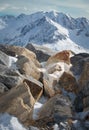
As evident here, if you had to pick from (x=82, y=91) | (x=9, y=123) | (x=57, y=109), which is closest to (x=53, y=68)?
(x=82, y=91)

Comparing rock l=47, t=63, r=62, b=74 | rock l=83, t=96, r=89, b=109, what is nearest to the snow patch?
rock l=83, t=96, r=89, b=109

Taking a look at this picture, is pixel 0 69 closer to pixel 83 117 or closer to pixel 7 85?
pixel 7 85

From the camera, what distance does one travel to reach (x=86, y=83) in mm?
25984

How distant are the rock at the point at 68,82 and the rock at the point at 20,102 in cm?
411

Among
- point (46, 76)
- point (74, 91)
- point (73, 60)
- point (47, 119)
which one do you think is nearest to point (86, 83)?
point (74, 91)

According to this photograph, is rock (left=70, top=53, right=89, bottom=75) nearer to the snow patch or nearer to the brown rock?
the brown rock

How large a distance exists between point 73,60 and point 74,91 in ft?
24.8

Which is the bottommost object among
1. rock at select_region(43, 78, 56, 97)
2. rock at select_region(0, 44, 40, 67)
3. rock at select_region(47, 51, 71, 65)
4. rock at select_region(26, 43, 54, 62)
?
rock at select_region(26, 43, 54, 62)

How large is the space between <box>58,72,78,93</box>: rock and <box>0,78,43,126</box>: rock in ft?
13.5

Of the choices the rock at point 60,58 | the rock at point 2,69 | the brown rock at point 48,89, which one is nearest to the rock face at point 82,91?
the brown rock at point 48,89

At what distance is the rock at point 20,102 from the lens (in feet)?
71.3

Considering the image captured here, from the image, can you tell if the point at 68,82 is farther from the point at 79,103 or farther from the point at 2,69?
the point at 2,69

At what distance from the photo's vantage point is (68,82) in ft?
91.6

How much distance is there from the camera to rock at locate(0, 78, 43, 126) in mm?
21719
